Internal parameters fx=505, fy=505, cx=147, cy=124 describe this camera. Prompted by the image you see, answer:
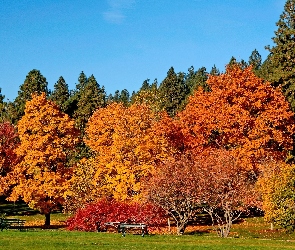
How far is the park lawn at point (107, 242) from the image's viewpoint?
23811mm

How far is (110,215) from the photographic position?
1447 inches

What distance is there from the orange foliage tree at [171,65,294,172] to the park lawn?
1711 cm

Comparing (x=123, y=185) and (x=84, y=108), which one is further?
(x=84, y=108)

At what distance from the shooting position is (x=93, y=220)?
1467 inches

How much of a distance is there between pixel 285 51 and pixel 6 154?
1345 inches

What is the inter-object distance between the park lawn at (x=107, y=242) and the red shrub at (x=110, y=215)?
6852 millimetres

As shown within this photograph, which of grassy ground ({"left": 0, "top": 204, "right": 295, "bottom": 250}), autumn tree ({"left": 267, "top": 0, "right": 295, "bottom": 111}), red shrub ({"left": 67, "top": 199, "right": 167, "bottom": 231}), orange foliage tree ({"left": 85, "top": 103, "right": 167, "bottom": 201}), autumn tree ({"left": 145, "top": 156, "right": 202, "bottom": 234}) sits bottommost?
grassy ground ({"left": 0, "top": 204, "right": 295, "bottom": 250})

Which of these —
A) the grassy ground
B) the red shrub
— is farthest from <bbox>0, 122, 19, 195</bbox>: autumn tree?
the grassy ground

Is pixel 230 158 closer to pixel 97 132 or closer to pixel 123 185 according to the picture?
pixel 123 185

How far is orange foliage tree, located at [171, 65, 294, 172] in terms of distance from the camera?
149ft

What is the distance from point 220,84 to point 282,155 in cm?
905

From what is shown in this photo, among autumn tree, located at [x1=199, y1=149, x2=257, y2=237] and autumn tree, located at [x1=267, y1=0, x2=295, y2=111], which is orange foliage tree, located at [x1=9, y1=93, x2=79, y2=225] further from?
autumn tree, located at [x1=267, y1=0, x2=295, y2=111]

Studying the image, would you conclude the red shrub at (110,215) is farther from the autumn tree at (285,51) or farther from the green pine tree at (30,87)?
the green pine tree at (30,87)

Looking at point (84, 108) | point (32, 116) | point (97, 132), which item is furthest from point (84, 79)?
point (32, 116)
